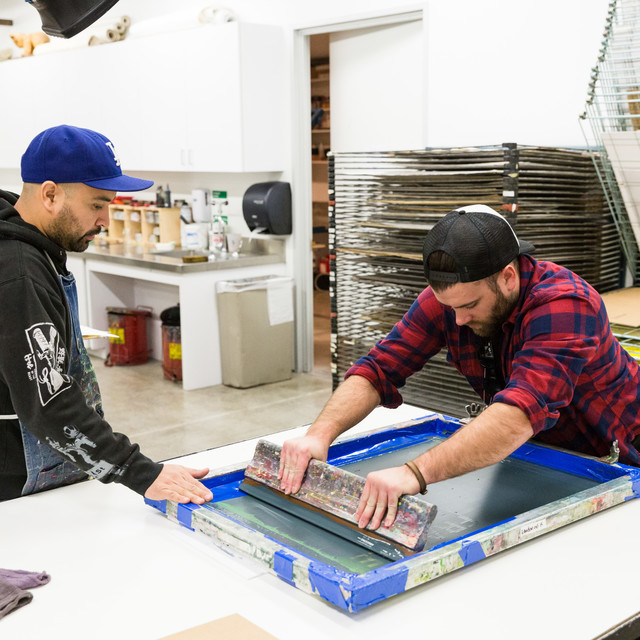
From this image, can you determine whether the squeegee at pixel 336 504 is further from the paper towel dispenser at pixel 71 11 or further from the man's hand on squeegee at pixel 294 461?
the paper towel dispenser at pixel 71 11

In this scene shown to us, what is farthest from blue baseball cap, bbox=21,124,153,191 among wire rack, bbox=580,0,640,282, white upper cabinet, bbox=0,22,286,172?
white upper cabinet, bbox=0,22,286,172

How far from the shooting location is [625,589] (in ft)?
4.81

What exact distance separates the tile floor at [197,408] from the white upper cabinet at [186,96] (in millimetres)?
1554

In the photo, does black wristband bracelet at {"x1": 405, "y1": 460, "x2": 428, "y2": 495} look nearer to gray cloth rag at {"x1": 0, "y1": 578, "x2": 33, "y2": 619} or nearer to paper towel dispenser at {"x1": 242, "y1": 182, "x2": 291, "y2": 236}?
gray cloth rag at {"x1": 0, "y1": 578, "x2": 33, "y2": 619}

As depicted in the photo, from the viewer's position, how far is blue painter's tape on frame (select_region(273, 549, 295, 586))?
4.80 ft

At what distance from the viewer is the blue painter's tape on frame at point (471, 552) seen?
4.95 feet

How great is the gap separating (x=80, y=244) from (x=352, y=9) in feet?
12.4

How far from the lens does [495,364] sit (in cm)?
215

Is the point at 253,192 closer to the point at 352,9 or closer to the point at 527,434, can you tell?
the point at 352,9

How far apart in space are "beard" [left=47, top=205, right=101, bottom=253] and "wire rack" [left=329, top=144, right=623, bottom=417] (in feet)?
6.56

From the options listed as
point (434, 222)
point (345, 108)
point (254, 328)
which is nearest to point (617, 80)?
point (434, 222)

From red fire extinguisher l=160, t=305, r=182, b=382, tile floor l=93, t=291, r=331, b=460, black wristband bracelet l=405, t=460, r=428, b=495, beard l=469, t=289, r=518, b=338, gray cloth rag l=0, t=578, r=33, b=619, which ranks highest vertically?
beard l=469, t=289, r=518, b=338

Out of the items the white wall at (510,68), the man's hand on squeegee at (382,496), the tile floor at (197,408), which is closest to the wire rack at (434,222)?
the white wall at (510,68)

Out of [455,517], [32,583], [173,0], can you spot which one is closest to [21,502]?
[32,583]
